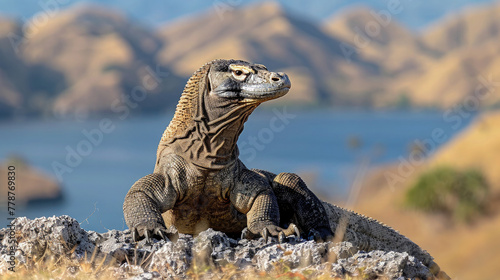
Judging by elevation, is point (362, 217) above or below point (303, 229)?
above

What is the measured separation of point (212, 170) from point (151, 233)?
1146mm

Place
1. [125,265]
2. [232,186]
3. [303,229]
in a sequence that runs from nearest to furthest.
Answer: [125,265] < [232,186] < [303,229]

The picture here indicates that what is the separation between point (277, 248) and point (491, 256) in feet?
125

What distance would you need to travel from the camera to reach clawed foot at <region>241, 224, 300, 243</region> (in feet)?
24.5

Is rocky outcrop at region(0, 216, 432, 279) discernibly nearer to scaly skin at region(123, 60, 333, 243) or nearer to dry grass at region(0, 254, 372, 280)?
dry grass at region(0, 254, 372, 280)

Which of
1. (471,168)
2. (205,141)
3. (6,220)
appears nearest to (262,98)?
(205,141)

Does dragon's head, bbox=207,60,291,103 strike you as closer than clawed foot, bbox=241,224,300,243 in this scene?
No

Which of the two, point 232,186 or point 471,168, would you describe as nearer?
point 232,186

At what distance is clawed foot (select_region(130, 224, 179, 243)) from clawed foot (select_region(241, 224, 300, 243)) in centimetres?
83

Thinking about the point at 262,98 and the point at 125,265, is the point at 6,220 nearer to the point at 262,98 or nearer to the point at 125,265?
the point at 125,265

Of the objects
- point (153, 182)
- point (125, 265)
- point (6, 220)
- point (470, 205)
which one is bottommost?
point (125, 265)

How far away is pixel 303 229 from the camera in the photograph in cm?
889

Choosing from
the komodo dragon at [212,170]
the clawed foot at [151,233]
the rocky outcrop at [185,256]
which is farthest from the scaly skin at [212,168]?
the rocky outcrop at [185,256]

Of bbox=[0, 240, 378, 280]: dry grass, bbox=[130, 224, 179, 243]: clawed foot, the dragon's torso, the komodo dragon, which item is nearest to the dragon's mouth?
the komodo dragon
